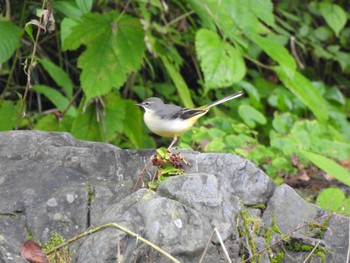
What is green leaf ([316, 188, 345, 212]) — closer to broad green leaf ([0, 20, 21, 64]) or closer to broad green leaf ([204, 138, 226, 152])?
broad green leaf ([204, 138, 226, 152])

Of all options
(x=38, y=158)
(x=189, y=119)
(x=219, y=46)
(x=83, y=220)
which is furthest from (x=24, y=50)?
(x=83, y=220)

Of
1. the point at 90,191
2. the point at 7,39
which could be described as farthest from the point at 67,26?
the point at 90,191

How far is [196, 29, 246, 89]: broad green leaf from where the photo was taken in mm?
5223

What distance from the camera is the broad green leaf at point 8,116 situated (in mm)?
5445

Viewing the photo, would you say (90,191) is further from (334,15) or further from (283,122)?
(334,15)

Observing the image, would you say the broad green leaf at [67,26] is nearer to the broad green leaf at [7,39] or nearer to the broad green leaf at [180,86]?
the broad green leaf at [7,39]

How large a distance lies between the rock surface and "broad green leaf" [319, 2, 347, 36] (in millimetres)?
4733

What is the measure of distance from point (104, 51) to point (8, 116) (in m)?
1.03

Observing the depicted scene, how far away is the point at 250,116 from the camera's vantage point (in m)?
6.67

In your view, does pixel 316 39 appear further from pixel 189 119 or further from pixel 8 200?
pixel 8 200

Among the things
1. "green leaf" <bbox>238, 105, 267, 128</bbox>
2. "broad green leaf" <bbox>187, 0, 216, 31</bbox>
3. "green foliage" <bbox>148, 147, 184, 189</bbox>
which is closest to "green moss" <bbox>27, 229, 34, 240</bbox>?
"green foliage" <bbox>148, 147, 184, 189</bbox>

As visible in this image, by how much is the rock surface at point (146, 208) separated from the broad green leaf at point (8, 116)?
1668mm

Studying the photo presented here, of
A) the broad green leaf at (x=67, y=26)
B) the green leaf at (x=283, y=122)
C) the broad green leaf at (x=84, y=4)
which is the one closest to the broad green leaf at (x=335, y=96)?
the green leaf at (x=283, y=122)

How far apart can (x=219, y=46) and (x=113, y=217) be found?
251cm
